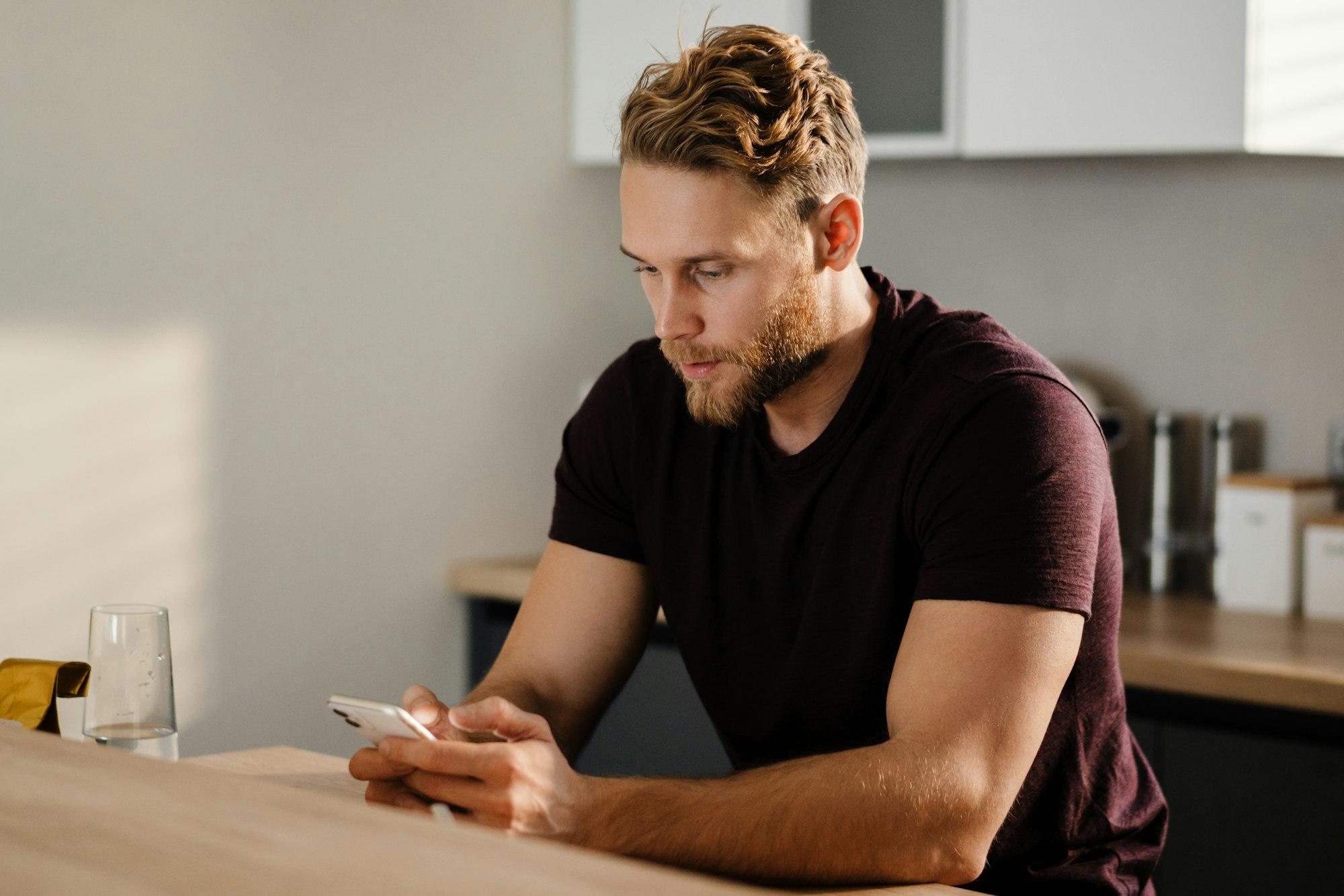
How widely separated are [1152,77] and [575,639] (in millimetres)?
1372

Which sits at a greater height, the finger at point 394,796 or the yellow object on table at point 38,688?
the yellow object on table at point 38,688

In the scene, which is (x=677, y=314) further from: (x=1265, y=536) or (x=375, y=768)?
A: (x=1265, y=536)

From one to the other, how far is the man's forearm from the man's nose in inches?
19.8

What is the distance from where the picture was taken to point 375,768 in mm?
1247

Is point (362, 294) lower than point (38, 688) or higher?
higher

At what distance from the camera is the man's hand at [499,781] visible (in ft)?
3.82

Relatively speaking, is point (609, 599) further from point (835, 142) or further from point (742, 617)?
point (835, 142)

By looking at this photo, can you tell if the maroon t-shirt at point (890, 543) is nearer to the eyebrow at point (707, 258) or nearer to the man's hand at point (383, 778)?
the eyebrow at point (707, 258)

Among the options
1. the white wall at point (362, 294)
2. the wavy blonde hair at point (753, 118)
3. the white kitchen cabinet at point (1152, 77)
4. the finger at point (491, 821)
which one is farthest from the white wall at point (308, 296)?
the finger at point (491, 821)

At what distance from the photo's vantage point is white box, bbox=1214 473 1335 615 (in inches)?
96.5

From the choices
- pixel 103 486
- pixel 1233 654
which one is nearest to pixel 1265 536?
pixel 1233 654

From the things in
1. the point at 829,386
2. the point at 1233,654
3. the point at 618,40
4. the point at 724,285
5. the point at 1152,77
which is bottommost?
the point at 1233,654

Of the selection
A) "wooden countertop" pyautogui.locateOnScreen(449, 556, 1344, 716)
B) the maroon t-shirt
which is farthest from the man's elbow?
"wooden countertop" pyautogui.locateOnScreen(449, 556, 1344, 716)

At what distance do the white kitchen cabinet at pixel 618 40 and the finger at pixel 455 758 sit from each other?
68.3 inches
